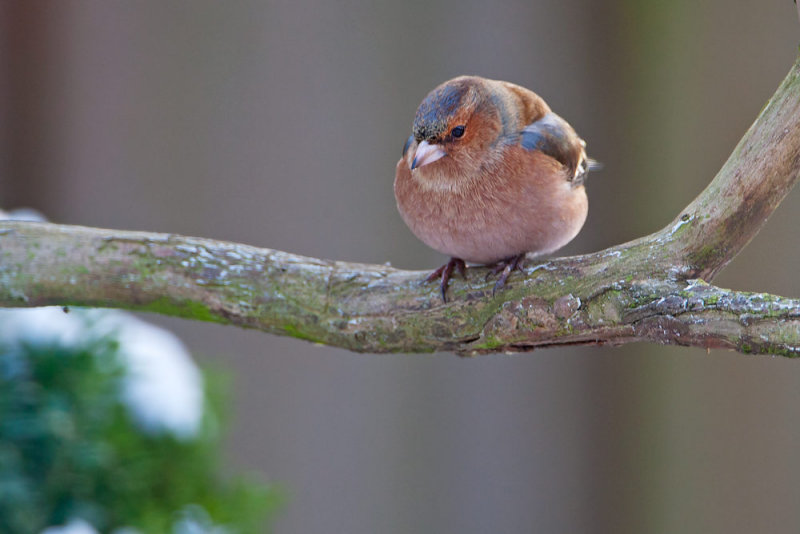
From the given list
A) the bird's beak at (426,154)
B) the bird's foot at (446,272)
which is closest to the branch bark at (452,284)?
the bird's foot at (446,272)

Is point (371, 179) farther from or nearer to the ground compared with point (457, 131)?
nearer to the ground

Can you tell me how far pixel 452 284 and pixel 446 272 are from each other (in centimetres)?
2

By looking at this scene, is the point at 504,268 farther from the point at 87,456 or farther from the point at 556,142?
the point at 87,456

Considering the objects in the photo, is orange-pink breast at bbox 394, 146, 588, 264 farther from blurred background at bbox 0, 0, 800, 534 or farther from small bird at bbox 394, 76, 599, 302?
blurred background at bbox 0, 0, 800, 534

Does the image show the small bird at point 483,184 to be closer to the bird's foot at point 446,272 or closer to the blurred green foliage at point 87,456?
the bird's foot at point 446,272

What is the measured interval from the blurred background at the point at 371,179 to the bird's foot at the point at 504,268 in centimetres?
101

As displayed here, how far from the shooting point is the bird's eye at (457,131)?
1.03 meters

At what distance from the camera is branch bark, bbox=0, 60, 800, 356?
80cm

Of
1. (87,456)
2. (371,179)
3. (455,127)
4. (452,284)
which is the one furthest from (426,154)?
(371,179)

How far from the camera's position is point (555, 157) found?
41.4 inches

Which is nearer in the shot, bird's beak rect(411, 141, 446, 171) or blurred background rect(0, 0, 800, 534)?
bird's beak rect(411, 141, 446, 171)

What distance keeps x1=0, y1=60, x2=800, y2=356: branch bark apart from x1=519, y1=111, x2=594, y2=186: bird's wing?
20 centimetres

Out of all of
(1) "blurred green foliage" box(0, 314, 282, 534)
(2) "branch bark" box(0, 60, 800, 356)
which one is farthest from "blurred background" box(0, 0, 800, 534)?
(2) "branch bark" box(0, 60, 800, 356)

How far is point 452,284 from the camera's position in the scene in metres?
0.98
